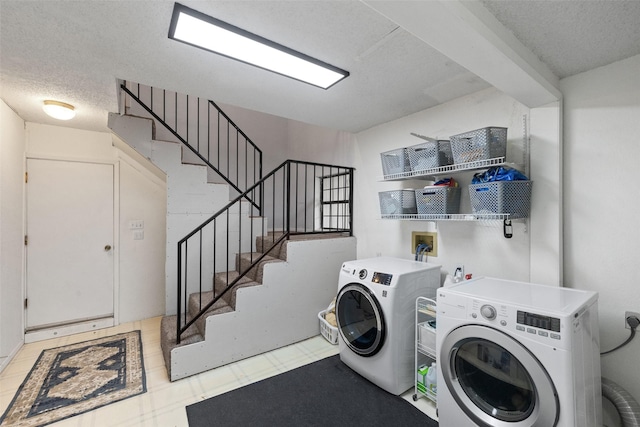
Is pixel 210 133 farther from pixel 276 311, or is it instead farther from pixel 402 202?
Answer: pixel 402 202

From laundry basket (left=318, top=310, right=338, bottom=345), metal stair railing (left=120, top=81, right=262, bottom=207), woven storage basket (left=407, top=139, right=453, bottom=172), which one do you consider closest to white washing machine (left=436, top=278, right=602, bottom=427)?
woven storage basket (left=407, top=139, right=453, bottom=172)

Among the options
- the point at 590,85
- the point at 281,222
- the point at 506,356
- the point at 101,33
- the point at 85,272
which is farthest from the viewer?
the point at 281,222

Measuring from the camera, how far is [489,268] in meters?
2.15

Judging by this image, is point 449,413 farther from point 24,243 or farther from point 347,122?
point 24,243

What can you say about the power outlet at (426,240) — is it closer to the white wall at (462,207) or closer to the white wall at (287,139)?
the white wall at (462,207)

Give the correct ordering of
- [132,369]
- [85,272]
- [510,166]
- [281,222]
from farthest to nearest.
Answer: [281,222] < [85,272] < [132,369] < [510,166]

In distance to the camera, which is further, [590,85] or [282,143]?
[282,143]

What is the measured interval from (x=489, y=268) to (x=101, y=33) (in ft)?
9.89

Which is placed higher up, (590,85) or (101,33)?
(101,33)

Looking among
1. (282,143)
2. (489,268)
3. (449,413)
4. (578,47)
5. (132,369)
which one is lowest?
(132,369)

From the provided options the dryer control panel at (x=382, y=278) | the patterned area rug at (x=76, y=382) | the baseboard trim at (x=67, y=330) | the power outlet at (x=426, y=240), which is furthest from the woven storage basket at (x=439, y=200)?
the baseboard trim at (x=67, y=330)

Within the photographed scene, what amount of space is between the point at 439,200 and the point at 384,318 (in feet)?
3.37

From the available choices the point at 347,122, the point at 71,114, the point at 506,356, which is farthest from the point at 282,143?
the point at 506,356

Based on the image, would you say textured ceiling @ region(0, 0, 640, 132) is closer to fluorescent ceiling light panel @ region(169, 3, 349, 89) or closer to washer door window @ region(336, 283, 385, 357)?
fluorescent ceiling light panel @ region(169, 3, 349, 89)
